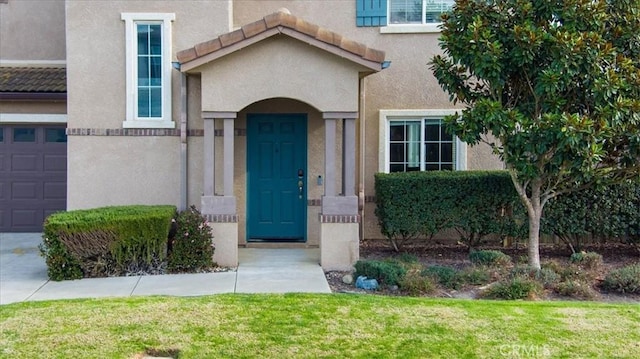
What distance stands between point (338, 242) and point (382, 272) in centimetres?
154

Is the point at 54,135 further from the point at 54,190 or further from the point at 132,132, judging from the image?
A: the point at 132,132

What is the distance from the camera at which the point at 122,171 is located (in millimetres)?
Result: 10820

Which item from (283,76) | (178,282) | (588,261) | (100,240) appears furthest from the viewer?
(283,76)

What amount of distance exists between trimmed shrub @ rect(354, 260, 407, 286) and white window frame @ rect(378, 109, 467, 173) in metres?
3.49

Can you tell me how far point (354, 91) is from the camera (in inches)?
376

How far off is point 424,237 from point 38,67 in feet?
32.0

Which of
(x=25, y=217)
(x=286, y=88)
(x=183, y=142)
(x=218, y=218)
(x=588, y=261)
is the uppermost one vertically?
(x=286, y=88)

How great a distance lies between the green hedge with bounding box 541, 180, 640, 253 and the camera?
34.1 ft

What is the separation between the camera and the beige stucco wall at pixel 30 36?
1386 cm

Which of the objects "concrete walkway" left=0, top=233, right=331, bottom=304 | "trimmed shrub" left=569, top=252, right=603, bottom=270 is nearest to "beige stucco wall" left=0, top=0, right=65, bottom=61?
"concrete walkway" left=0, top=233, right=331, bottom=304

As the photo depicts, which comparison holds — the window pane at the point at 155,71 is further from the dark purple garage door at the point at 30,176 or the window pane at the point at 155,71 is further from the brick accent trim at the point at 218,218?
the dark purple garage door at the point at 30,176

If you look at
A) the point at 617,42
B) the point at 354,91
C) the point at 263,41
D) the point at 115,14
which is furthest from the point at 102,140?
the point at 617,42

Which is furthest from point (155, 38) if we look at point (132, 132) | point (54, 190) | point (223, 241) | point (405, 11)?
point (405, 11)

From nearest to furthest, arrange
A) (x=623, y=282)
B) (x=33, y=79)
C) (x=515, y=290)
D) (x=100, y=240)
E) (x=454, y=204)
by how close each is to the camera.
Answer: (x=515, y=290)
(x=623, y=282)
(x=100, y=240)
(x=454, y=204)
(x=33, y=79)
